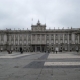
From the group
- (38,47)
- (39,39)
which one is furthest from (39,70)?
(38,47)

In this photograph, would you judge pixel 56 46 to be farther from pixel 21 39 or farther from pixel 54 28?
pixel 21 39

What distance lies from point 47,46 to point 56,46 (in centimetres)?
596

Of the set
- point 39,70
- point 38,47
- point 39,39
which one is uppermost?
point 39,39

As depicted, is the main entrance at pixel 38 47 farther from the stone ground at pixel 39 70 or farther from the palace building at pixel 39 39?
the stone ground at pixel 39 70

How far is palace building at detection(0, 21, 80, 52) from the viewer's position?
363 ft

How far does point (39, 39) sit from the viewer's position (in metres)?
113

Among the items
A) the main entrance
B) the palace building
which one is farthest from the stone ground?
the main entrance

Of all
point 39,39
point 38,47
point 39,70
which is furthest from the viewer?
point 38,47

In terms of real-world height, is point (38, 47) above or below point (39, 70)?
above

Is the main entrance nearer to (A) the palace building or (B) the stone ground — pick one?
(A) the palace building

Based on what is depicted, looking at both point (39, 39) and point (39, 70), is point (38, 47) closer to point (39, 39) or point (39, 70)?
point (39, 39)

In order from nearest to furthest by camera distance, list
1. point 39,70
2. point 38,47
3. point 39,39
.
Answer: point 39,70 < point 39,39 < point 38,47

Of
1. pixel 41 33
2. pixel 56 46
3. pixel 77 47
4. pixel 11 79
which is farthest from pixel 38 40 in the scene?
pixel 11 79

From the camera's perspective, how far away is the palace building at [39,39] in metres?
110
